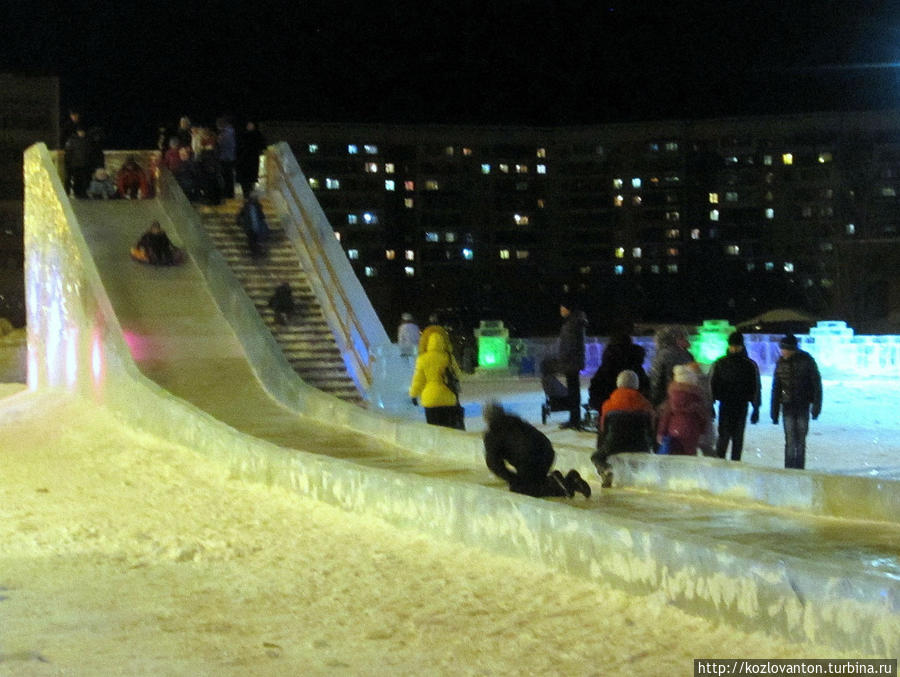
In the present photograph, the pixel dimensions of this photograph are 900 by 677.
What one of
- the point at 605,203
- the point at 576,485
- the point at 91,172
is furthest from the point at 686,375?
the point at 605,203

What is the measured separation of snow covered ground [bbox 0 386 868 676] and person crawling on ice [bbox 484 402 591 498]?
2.34ft

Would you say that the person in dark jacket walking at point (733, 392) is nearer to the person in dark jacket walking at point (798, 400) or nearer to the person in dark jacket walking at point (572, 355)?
the person in dark jacket walking at point (798, 400)

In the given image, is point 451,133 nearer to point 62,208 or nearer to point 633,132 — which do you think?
point 633,132

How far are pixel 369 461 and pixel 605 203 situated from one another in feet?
268

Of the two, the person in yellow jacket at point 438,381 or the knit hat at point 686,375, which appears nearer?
the knit hat at point 686,375

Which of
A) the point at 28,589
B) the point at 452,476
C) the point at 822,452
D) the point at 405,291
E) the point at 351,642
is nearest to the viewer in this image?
the point at 351,642

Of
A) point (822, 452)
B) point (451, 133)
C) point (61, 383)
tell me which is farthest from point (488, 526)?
point (451, 133)

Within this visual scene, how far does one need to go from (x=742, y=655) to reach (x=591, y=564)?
5.51 ft

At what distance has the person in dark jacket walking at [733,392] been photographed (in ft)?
37.5

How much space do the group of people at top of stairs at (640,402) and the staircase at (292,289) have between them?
3424 millimetres

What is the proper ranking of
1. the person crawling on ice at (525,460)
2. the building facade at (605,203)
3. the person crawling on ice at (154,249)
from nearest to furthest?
the person crawling on ice at (525,460) < the person crawling on ice at (154,249) < the building facade at (605,203)

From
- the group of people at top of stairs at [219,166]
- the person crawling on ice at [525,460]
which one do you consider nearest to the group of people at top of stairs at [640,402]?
the person crawling on ice at [525,460]

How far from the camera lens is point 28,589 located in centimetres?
823

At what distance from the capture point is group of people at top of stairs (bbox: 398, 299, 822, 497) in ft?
30.8
